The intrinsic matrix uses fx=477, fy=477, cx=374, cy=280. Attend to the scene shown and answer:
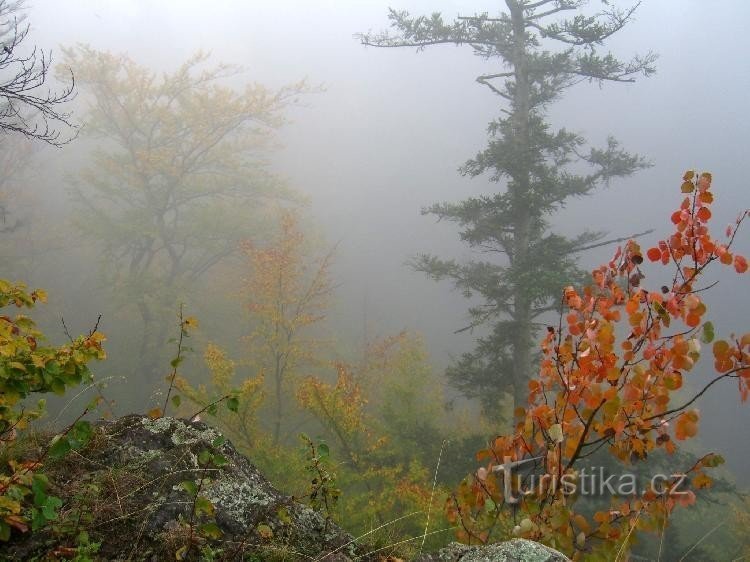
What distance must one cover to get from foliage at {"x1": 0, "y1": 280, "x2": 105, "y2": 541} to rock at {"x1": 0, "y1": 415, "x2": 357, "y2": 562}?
0.55ft

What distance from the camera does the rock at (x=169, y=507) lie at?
193 cm

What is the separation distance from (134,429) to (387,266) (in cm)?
7526

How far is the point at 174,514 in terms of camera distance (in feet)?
6.93

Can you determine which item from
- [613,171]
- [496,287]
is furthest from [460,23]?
[496,287]

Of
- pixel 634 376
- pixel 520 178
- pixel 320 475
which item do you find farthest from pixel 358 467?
pixel 634 376

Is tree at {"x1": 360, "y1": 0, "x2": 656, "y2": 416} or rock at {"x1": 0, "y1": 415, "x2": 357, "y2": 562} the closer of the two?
rock at {"x1": 0, "y1": 415, "x2": 357, "y2": 562}

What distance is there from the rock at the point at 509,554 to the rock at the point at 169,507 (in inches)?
17.2

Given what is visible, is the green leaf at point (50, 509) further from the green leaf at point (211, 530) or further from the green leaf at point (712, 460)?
the green leaf at point (712, 460)

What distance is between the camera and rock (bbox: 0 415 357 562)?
75.9 inches

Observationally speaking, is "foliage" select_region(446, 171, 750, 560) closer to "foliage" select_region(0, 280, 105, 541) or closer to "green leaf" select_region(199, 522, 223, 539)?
"green leaf" select_region(199, 522, 223, 539)

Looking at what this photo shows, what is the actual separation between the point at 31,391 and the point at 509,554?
6.98 feet

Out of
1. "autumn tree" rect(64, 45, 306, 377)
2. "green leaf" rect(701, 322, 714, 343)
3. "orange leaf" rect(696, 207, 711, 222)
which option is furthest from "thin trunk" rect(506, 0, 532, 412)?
"autumn tree" rect(64, 45, 306, 377)

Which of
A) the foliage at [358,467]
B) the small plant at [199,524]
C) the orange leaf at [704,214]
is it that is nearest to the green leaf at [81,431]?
the small plant at [199,524]

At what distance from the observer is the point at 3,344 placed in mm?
2014
